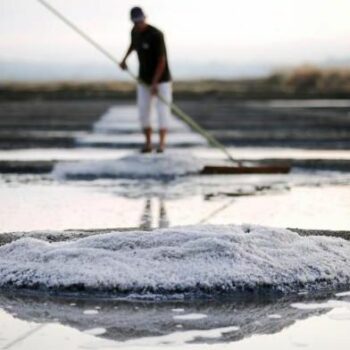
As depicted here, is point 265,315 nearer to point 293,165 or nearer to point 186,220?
point 186,220

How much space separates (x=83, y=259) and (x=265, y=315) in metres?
1.29

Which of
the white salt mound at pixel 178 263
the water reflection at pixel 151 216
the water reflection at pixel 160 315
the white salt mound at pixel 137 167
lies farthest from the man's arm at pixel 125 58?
the water reflection at pixel 160 315

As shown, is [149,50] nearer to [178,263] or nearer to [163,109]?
[163,109]

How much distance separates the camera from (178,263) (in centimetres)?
666

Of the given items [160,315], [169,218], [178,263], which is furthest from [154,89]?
[160,315]

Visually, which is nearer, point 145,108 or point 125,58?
point 125,58

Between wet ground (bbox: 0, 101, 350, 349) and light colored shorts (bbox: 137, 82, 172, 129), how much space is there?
1145 millimetres

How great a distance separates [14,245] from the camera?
7258 millimetres

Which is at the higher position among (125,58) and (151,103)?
(125,58)

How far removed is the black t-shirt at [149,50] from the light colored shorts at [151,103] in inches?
4.0

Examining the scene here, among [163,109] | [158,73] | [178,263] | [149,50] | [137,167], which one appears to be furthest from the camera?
[163,109]

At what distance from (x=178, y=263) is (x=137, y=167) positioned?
6.99 m

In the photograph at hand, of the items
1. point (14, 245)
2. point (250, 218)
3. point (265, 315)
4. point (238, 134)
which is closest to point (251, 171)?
point (250, 218)

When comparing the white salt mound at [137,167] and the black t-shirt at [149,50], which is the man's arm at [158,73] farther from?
the white salt mound at [137,167]
